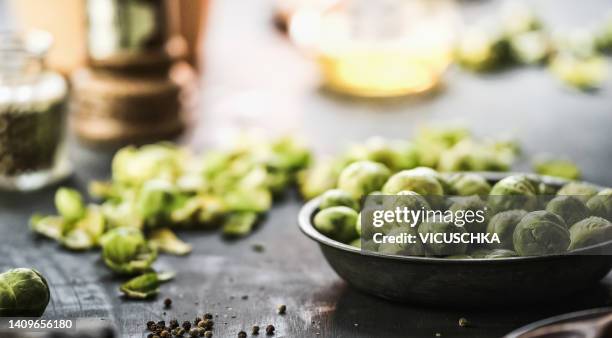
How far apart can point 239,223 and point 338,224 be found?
15.8 inches

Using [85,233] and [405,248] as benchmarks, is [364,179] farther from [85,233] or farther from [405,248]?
[85,233]

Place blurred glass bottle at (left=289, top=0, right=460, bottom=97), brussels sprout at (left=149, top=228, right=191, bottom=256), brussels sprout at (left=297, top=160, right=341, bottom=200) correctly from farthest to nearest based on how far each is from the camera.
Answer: blurred glass bottle at (left=289, top=0, right=460, bottom=97), brussels sprout at (left=297, top=160, right=341, bottom=200), brussels sprout at (left=149, top=228, right=191, bottom=256)

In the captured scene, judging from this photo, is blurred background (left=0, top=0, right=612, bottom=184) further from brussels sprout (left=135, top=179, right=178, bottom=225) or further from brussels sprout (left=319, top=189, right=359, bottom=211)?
brussels sprout (left=319, top=189, right=359, bottom=211)

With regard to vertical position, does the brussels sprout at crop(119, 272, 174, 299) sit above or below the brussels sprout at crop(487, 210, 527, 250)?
below

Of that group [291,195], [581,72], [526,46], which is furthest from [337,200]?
[526,46]

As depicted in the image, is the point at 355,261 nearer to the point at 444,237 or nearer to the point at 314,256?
the point at 444,237

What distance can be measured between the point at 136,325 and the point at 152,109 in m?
1.02

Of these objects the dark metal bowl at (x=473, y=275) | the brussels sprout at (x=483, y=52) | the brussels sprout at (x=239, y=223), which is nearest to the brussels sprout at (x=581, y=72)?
the brussels sprout at (x=483, y=52)

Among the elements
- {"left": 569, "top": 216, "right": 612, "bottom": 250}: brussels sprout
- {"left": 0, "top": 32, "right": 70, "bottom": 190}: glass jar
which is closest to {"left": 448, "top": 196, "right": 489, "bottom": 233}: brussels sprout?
{"left": 569, "top": 216, "right": 612, "bottom": 250}: brussels sprout

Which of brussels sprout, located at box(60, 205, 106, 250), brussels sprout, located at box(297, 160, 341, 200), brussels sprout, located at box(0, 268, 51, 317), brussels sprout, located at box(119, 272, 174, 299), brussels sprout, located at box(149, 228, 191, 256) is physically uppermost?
brussels sprout, located at box(0, 268, 51, 317)

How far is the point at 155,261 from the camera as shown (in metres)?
1.37

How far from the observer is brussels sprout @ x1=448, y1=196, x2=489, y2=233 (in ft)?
3.59

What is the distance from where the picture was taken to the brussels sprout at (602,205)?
3.63 feet

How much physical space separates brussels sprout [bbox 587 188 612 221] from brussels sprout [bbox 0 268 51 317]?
746 mm
